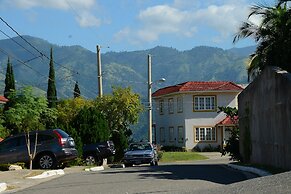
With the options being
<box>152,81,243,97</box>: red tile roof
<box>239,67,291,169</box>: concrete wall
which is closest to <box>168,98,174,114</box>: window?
<box>152,81,243,97</box>: red tile roof

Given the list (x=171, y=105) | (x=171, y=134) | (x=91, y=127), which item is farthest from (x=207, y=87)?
→ (x=91, y=127)

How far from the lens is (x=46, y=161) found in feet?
88.1

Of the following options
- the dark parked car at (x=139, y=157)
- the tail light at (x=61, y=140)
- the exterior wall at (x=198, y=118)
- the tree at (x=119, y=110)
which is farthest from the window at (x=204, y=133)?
the tail light at (x=61, y=140)

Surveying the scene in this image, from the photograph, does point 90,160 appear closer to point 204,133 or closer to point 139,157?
point 139,157

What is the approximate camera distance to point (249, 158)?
2736 cm

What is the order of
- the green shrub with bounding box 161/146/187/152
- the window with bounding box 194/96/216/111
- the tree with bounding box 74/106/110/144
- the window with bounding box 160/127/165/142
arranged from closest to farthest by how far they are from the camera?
the tree with bounding box 74/106/110/144, the green shrub with bounding box 161/146/187/152, the window with bounding box 194/96/216/111, the window with bounding box 160/127/165/142

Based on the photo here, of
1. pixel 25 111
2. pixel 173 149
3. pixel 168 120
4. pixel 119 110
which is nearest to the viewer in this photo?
pixel 25 111

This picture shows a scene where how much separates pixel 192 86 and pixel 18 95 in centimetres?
2779

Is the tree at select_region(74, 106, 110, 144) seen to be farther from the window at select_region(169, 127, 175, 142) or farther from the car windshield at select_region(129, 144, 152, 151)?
the window at select_region(169, 127, 175, 142)

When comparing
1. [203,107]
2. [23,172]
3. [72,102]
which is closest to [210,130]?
[203,107]

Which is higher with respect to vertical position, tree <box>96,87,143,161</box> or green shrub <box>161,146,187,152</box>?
tree <box>96,87,143,161</box>

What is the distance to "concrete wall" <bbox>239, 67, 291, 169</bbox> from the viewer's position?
61.3 feet

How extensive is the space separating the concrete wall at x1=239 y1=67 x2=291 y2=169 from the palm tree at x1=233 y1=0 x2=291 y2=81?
1.85 m

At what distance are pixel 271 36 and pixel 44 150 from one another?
12112 millimetres
